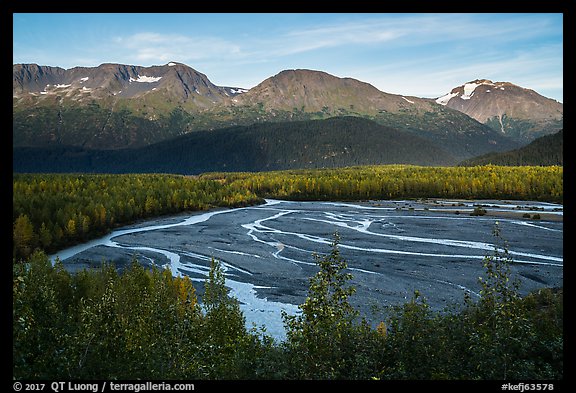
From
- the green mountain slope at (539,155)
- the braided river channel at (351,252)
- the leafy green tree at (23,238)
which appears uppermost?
the green mountain slope at (539,155)

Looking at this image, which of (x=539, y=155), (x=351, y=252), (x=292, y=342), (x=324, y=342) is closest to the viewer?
(x=324, y=342)

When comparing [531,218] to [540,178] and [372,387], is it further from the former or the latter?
[372,387]

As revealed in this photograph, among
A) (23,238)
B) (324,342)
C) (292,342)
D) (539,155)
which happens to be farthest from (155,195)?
(539,155)

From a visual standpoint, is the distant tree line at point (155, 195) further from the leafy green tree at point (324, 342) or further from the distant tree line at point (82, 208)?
the leafy green tree at point (324, 342)

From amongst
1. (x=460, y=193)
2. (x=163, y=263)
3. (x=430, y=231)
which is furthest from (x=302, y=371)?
(x=460, y=193)

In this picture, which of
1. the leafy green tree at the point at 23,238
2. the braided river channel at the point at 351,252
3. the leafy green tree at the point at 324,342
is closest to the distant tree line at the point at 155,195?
the leafy green tree at the point at 23,238

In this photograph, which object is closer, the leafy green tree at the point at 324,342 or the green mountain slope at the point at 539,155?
the leafy green tree at the point at 324,342

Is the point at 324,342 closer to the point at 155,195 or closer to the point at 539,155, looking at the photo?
the point at 155,195
